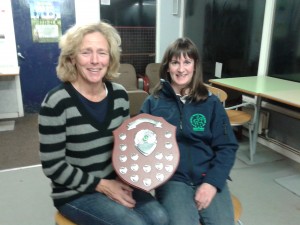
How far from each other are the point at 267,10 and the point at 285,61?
0.55 m

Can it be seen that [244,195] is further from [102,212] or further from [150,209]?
[102,212]

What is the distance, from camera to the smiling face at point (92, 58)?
115 cm

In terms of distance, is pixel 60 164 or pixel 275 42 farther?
pixel 275 42

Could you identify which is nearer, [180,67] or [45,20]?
[180,67]

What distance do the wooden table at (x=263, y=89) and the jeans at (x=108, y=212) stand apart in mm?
1432

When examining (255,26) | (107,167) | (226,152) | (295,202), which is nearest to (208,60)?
(255,26)

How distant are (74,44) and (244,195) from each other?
172 cm

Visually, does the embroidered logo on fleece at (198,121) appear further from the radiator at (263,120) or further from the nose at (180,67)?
the radiator at (263,120)

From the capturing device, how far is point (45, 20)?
13.2 ft

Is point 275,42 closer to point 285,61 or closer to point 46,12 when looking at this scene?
point 285,61

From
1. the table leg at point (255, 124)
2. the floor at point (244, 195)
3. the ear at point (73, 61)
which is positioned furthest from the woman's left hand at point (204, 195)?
the table leg at point (255, 124)

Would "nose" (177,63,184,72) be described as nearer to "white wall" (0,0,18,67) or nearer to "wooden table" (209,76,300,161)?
"wooden table" (209,76,300,161)

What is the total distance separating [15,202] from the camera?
6.88 ft

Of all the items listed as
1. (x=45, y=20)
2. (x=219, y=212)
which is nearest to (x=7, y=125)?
(x=45, y=20)
